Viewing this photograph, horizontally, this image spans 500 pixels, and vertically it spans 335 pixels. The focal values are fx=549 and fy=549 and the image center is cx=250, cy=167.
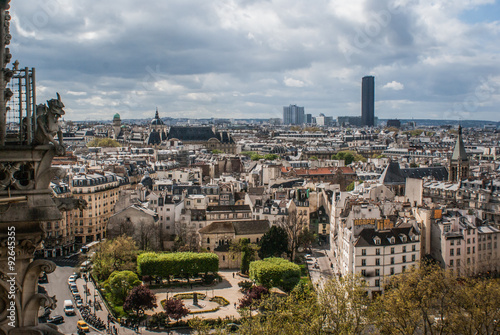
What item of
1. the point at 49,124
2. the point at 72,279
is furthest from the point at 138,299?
the point at 49,124

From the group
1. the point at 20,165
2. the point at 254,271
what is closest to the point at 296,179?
the point at 254,271

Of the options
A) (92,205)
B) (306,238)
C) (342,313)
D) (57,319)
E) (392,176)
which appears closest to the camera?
(342,313)

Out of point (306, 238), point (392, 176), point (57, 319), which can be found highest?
point (392, 176)

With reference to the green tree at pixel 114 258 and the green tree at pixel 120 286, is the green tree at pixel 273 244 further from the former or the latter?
the green tree at pixel 120 286

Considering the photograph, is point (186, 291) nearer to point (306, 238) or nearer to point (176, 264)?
point (176, 264)

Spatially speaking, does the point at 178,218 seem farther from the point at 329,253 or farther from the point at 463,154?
the point at 463,154

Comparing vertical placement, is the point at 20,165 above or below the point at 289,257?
above
